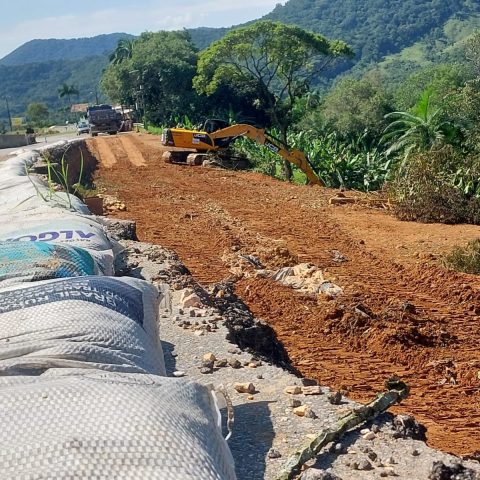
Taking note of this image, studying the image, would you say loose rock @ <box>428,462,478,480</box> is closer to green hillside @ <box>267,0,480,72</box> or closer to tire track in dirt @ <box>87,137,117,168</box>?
tire track in dirt @ <box>87,137,117,168</box>

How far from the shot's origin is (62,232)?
5.79 metres

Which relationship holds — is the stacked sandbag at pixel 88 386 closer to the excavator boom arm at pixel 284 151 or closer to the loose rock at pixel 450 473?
the loose rock at pixel 450 473

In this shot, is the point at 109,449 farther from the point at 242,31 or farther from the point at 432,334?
the point at 242,31

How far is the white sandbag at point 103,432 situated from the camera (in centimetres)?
235

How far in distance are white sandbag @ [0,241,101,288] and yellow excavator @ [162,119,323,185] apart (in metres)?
15.7

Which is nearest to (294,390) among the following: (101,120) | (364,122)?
(364,122)

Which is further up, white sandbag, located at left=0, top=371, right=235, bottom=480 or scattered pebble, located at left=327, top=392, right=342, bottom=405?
white sandbag, located at left=0, top=371, right=235, bottom=480

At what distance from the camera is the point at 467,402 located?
548cm

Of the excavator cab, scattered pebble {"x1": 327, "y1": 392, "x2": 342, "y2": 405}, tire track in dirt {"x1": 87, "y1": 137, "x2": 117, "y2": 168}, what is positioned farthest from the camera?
tire track in dirt {"x1": 87, "y1": 137, "x2": 117, "y2": 168}

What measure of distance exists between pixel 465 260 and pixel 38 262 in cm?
686

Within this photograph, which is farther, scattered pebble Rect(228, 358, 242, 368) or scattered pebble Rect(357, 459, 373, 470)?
scattered pebble Rect(228, 358, 242, 368)

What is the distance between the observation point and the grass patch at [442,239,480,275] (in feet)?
32.3

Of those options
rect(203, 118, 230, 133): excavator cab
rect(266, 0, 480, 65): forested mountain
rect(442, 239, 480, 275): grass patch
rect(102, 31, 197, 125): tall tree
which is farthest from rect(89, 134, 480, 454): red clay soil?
rect(266, 0, 480, 65): forested mountain

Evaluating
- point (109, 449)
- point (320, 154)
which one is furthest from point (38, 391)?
point (320, 154)
